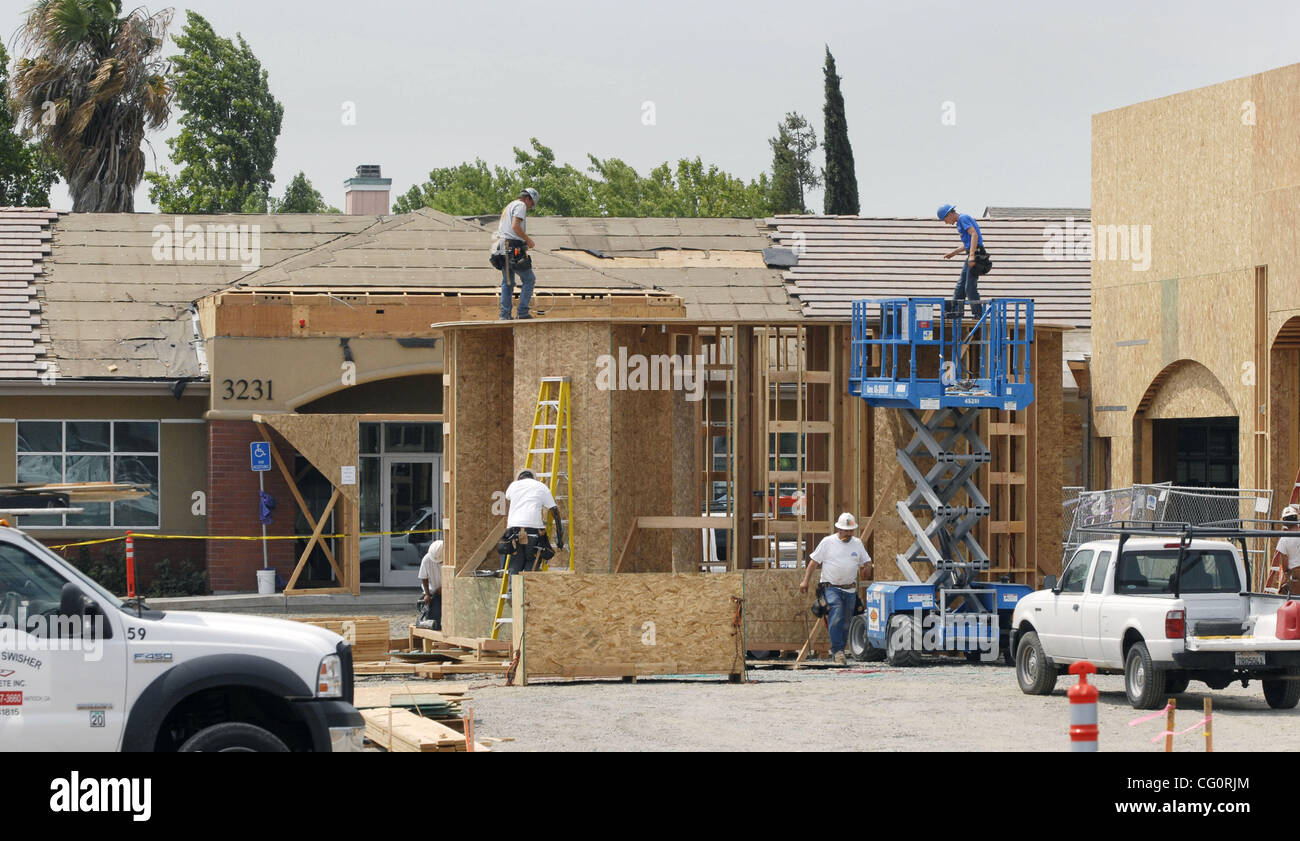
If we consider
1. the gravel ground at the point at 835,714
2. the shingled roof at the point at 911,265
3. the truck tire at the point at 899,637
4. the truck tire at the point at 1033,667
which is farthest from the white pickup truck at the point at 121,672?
the shingled roof at the point at 911,265

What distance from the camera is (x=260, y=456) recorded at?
29531 mm

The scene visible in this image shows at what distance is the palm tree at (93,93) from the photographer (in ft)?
142

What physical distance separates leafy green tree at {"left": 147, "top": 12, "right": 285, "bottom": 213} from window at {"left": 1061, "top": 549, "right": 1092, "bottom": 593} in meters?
45.2

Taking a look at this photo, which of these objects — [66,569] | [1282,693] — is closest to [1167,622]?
[1282,693]

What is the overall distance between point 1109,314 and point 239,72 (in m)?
38.1

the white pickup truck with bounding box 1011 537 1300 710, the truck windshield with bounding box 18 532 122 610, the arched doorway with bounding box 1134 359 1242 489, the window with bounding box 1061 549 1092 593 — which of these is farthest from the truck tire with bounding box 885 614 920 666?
the truck windshield with bounding box 18 532 122 610

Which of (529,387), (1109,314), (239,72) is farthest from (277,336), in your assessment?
(239,72)

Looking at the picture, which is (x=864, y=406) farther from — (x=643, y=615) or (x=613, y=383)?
(x=643, y=615)

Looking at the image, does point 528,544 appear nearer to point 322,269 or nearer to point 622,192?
point 322,269

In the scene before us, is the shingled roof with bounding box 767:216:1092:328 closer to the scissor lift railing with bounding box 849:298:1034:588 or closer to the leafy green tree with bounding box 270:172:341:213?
the scissor lift railing with bounding box 849:298:1034:588

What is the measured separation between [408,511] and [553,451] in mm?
10918

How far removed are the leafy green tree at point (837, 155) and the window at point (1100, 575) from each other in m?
39.5
